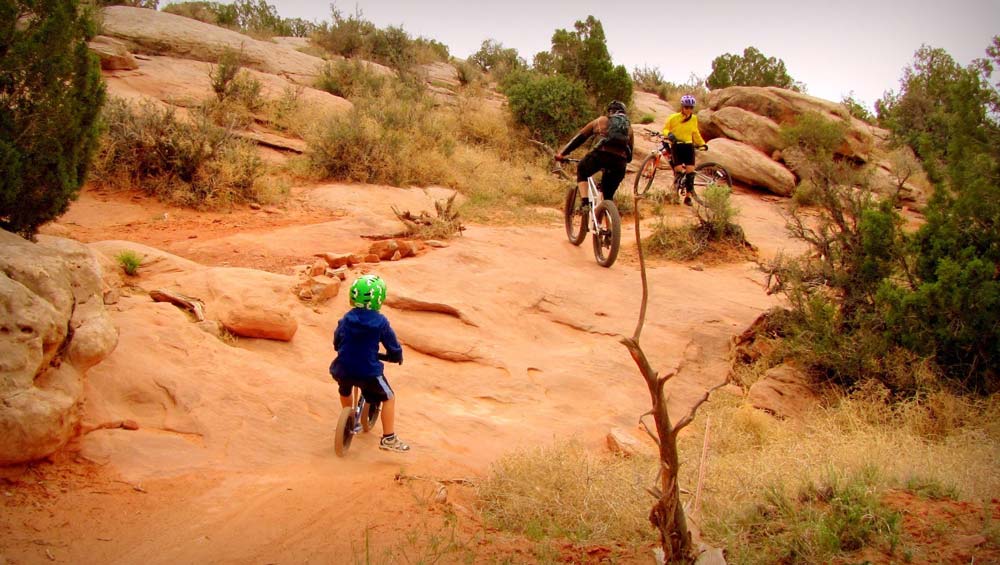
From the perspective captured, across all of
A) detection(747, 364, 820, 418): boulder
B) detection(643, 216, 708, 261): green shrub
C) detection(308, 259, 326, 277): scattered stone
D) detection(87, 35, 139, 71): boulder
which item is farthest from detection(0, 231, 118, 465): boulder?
detection(87, 35, 139, 71): boulder

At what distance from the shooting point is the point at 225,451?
3768mm

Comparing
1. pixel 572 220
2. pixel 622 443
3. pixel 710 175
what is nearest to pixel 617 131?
pixel 572 220

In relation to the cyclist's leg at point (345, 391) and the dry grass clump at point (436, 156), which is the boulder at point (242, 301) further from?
the dry grass clump at point (436, 156)

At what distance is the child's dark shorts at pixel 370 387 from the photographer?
417 centimetres

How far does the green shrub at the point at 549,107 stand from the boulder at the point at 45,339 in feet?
45.6

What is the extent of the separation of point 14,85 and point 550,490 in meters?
4.03

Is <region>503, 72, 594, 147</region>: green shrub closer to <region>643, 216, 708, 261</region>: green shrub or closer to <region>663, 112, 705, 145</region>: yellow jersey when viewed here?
<region>663, 112, 705, 145</region>: yellow jersey

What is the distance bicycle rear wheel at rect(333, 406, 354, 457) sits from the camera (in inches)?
156

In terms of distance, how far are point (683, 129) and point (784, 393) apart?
6786mm

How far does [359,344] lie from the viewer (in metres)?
4.16

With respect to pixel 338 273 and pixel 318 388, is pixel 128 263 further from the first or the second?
pixel 318 388

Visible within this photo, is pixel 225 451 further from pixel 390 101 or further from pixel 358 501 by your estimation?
pixel 390 101

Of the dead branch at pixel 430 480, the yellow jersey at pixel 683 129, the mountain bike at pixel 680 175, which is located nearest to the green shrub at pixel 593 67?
Result: the mountain bike at pixel 680 175

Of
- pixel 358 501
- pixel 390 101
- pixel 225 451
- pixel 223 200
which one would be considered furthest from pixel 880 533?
pixel 390 101
